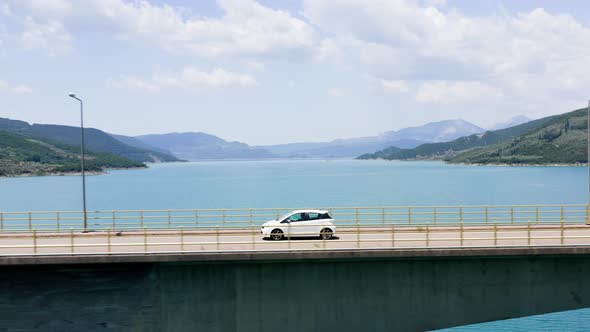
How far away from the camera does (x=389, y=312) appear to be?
61.2 feet

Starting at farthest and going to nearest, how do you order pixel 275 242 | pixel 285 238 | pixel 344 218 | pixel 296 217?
pixel 344 218, pixel 296 217, pixel 285 238, pixel 275 242

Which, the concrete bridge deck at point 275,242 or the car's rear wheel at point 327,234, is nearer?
the concrete bridge deck at point 275,242

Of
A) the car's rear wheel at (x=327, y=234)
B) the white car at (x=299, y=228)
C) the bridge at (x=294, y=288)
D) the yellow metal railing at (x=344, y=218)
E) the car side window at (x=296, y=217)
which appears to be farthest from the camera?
the yellow metal railing at (x=344, y=218)

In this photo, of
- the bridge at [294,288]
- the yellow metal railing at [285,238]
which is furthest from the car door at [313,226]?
the bridge at [294,288]

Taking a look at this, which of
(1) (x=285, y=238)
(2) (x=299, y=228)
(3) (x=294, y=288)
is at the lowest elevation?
(3) (x=294, y=288)

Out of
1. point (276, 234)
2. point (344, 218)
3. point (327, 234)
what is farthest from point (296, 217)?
point (344, 218)

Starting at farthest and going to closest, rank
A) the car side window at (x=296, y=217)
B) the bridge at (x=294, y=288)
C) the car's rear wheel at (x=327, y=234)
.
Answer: the car side window at (x=296, y=217) < the car's rear wheel at (x=327, y=234) < the bridge at (x=294, y=288)

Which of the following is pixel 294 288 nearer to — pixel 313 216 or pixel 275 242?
pixel 275 242

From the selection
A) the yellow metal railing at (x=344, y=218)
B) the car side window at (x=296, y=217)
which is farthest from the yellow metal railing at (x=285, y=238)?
the car side window at (x=296, y=217)

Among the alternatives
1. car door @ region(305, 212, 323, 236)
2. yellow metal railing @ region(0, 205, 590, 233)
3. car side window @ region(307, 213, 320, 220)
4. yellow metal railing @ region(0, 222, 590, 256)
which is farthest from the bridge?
car side window @ region(307, 213, 320, 220)

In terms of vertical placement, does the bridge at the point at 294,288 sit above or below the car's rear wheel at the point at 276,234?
below

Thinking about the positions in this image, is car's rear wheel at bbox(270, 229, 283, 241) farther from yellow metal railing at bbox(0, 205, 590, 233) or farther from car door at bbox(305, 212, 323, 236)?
car door at bbox(305, 212, 323, 236)

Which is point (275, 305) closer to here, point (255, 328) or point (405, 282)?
point (255, 328)

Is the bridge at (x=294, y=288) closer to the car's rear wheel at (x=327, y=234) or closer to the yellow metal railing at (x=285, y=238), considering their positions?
the yellow metal railing at (x=285, y=238)
